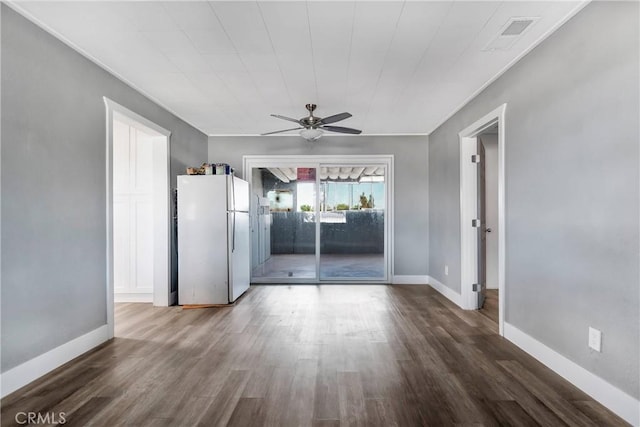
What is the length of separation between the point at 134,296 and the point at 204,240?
131cm

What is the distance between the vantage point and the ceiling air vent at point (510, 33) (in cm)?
226

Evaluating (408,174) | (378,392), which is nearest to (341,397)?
(378,392)

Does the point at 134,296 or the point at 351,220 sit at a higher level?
the point at 351,220

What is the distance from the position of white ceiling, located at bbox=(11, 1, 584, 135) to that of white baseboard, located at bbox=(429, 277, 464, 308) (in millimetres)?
2526

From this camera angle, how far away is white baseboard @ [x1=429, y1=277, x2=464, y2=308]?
415 centimetres

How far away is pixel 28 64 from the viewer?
2.23 meters

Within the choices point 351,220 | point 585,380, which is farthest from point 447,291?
point 585,380

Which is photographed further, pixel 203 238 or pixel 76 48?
pixel 203 238

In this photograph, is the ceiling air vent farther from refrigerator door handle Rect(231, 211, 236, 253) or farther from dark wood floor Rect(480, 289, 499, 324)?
refrigerator door handle Rect(231, 211, 236, 253)

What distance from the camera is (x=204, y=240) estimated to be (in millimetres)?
4160

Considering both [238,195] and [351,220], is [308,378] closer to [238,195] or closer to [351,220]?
[238,195]

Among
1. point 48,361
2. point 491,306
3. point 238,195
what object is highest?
point 238,195

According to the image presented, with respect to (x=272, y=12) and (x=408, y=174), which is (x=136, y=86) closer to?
(x=272, y=12)

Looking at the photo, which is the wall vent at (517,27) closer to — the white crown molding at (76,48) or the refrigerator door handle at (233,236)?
the white crown molding at (76,48)
